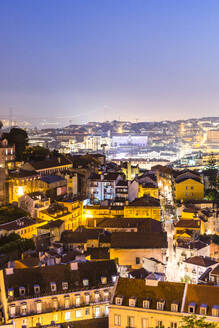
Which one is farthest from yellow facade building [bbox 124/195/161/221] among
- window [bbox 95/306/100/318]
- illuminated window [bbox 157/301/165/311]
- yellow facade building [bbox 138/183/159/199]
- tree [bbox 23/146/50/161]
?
illuminated window [bbox 157/301/165/311]

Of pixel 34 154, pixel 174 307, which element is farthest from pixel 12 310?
pixel 34 154

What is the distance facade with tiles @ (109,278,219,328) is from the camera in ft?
42.7

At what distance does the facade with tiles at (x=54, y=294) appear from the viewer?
15.0m

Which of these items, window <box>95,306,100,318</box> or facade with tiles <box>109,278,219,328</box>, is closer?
facade with tiles <box>109,278,219,328</box>

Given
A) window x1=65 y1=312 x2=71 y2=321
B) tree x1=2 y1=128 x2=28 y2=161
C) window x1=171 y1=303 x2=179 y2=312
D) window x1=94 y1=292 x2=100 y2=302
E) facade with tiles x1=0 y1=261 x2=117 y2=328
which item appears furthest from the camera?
tree x1=2 y1=128 x2=28 y2=161

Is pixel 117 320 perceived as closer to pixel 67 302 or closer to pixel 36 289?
pixel 67 302

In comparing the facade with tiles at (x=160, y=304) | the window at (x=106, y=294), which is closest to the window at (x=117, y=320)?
the facade with tiles at (x=160, y=304)

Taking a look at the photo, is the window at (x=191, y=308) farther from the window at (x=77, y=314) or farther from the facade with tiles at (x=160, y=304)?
the window at (x=77, y=314)

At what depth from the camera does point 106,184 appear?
30.9 meters

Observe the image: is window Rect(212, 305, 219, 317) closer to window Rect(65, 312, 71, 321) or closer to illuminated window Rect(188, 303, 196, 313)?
illuminated window Rect(188, 303, 196, 313)

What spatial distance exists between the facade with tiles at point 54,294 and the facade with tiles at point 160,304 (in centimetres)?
229

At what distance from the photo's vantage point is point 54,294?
15445mm

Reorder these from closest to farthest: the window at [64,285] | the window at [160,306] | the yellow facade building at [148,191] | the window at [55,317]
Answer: the window at [160,306], the window at [55,317], the window at [64,285], the yellow facade building at [148,191]

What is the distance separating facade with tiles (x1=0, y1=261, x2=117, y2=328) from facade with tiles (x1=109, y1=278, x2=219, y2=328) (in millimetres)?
2286
